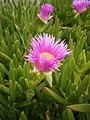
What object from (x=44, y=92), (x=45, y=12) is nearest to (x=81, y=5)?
(x=45, y=12)

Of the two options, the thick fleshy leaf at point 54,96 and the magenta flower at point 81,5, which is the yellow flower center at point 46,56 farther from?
the magenta flower at point 81,5

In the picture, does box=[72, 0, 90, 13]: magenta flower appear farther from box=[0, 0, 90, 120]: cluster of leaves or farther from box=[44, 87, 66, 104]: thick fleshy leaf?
box=[44, 87, 66, 104]: thick fleshy leaf

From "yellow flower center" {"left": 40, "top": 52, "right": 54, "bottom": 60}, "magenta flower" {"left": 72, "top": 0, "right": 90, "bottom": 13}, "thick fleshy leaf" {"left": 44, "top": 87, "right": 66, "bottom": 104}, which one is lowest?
"thick fleshy leaf" {"left": 44, "top": 87, "right": 66, "bottom": 104}

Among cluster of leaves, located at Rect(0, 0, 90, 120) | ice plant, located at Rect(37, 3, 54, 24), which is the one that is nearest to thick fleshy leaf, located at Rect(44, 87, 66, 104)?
cluster of leaves, located at Rect(0, 0, 90, 120)

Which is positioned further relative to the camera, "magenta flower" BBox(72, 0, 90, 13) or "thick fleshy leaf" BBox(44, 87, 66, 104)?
"magenta flower" BBox(72, 0, 90, 13)

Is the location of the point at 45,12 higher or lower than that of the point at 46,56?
higher

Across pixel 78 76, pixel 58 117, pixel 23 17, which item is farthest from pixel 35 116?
pixel 23 17

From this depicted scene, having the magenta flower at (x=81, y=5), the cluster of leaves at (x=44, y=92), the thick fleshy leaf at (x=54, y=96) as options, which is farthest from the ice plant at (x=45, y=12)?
the thick fleshy leaf at (x=54, y=96)

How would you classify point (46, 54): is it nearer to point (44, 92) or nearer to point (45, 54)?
point (45, 54)

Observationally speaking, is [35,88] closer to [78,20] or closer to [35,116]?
[35,116]

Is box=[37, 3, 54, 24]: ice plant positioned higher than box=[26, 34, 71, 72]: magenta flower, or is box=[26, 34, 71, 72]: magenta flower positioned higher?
box=[37, 3, 54, 24]: ice plant
